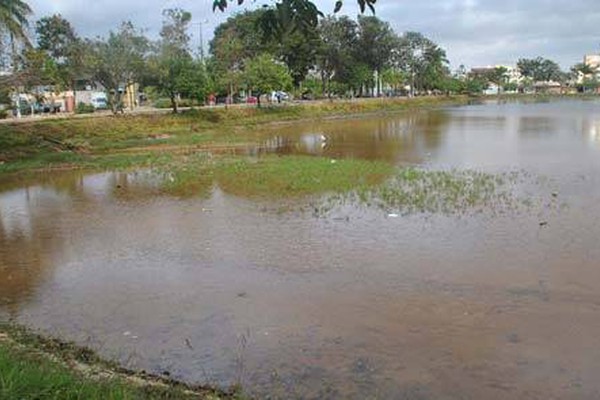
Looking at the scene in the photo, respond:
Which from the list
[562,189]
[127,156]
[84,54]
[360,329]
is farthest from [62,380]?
[84,54]

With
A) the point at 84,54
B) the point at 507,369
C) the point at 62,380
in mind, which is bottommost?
the point at 507,369

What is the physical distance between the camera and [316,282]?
9.59 meters

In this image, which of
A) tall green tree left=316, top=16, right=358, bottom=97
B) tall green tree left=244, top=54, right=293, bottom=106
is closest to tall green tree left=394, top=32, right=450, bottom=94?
tall green tree left=316, top=16, right=358, bottom=97

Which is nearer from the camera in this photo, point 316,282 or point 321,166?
point 316,282

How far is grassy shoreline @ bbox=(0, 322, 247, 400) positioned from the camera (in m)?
4.55

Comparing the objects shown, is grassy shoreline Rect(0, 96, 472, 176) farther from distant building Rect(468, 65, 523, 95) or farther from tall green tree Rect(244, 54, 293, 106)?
distant building Rect(468, 65, 523, 95)

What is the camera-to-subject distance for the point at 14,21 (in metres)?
24.5

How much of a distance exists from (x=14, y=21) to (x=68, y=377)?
75.3ft

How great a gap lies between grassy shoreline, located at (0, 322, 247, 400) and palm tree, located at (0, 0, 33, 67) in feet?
63.9

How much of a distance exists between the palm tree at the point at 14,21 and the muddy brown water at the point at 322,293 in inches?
410

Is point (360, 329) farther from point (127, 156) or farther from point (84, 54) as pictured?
point (84, 54)

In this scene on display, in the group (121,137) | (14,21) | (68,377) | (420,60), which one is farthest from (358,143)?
(420,60)

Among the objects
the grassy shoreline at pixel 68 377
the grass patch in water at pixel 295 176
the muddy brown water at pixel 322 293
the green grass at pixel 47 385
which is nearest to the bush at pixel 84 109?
the grass patch in water at pixel 295 176

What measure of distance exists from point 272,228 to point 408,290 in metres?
4.65
